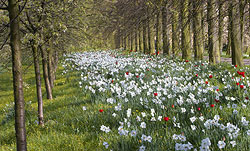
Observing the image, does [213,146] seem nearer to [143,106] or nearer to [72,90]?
[143,106]

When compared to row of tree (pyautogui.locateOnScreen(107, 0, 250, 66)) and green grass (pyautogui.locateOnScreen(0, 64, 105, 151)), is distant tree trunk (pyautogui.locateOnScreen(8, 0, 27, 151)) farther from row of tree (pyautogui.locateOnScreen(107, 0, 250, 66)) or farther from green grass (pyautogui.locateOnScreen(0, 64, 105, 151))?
row of tree (pyautogui.locateOnScreen(107, 0, 250, 66))

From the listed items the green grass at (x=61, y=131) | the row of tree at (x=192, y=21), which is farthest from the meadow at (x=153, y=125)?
the row of tree at (x=192, y=21)

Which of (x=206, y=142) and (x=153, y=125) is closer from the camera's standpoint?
(x=206, y=142)

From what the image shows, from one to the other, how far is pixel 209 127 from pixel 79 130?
85.6 inches

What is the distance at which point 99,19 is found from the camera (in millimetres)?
7004

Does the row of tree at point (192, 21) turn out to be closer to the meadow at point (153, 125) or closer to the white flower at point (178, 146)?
the meadow at point (153, 125)

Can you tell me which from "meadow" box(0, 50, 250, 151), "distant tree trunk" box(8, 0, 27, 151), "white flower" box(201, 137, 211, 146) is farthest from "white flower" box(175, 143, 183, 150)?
"distant tree trunk" box(8, 0, 27, 151)

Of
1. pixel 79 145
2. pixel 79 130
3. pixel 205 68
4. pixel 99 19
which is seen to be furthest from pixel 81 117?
pixel 205 68

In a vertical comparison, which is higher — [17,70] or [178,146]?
[17,70]

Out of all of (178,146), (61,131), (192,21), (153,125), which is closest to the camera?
(178,146)

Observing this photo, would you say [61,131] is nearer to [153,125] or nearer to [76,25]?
[153,125]

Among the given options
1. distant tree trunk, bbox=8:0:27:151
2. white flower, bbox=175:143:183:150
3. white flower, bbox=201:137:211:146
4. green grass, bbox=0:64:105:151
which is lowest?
green grass, bbox=0:64:105:151

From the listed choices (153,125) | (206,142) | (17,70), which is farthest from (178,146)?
(17,70)

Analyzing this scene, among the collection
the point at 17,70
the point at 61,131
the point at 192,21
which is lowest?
the point at 61,131
